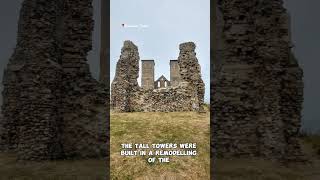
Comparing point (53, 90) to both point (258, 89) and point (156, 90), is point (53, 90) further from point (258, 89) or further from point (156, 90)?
point (156, 90)

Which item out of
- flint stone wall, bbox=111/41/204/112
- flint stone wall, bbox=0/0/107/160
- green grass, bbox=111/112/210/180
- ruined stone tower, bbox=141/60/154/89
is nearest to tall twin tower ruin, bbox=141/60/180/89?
ruined stone tower, bbox=141/60/154/89

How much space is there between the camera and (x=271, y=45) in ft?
48.5

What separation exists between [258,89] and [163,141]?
4031 millimetres

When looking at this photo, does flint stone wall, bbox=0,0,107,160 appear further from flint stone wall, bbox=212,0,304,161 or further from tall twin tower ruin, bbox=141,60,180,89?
tall twin tower ruin, bbox=141,60,180,89

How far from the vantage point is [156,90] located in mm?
26359

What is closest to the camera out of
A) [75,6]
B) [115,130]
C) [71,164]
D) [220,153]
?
[71,164]

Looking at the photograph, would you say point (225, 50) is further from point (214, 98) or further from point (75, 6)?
point (75, 6)

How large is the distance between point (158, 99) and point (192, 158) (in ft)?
40.6

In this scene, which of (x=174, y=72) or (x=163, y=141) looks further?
(x=174, y=72)

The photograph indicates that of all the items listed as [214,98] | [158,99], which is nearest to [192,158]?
[214,98]

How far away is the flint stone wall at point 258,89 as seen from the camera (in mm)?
14320

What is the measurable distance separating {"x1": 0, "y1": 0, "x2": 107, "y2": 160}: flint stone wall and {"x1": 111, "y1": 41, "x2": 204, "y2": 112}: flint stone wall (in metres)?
10.7

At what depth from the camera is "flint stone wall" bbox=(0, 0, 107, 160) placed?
13719 millimetres

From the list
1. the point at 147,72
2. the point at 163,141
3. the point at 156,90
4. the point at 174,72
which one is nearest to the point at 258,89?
the point at 163,141
